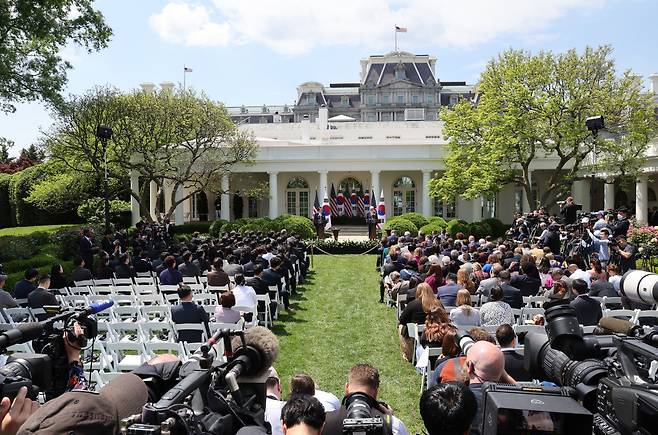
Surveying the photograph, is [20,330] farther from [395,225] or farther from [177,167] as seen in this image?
[177,167]

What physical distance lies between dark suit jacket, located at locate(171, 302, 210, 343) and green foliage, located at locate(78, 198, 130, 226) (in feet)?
97.7

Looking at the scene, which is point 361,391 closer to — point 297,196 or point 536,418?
point 536,418

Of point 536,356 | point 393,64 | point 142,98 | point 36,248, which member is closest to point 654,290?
point 536,356

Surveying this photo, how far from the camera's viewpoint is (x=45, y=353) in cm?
360

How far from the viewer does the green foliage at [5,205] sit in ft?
157

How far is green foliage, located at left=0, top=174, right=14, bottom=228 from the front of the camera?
47.8m

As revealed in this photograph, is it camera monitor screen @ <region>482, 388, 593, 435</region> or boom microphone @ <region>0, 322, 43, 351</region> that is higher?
boom microphone @ <region>0, 322, 43, 351</region>

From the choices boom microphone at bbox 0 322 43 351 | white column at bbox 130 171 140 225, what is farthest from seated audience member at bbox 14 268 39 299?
white column at bbox 130 171 140 225

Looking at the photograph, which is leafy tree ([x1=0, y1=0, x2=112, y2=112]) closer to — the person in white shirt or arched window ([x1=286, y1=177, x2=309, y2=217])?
the person in white shirt

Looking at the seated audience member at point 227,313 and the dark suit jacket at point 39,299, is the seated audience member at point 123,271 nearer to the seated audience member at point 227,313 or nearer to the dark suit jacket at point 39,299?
the dark suit jacket at point 39,299

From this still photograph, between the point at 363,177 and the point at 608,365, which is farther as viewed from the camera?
the point at 363,177

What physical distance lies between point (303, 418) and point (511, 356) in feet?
11.5

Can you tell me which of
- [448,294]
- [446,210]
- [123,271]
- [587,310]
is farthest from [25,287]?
[446,210]

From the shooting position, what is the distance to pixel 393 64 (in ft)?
294
